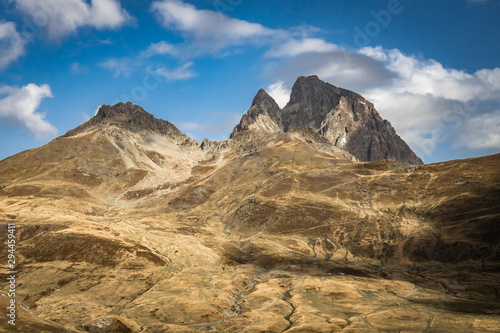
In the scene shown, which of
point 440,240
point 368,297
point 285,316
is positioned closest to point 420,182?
point 440,240

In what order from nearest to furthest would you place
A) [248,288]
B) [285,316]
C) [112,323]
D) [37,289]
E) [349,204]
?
1. [112,323]
2. [285,316]
3. [37,289]
4. [248,288]
5. [349,204]

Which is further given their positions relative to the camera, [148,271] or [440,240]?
[440,240]

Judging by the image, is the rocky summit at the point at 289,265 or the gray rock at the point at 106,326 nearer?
the gray rock at the point at 106,326

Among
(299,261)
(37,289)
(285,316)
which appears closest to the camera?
(285,316)

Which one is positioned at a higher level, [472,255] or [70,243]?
[70,243]

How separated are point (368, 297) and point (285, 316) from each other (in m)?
29.2

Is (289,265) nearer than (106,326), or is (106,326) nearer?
(106,326)

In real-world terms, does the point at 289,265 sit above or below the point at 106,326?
above

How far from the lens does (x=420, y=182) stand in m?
191

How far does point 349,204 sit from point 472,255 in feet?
222

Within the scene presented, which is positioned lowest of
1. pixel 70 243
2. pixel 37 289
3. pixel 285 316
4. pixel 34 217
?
pixel 285 316

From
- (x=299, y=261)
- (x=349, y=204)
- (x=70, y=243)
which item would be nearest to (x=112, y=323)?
(x=70, y=243)

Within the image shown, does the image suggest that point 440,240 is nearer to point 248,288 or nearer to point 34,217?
point 248,288

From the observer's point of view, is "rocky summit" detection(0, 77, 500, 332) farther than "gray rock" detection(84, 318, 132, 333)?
Yes
